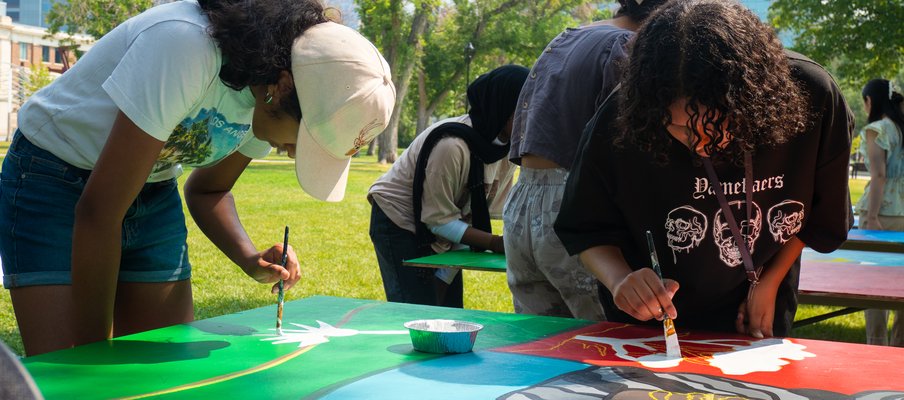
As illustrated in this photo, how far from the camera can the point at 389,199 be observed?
382cm

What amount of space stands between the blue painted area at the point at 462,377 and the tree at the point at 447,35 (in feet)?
75.9

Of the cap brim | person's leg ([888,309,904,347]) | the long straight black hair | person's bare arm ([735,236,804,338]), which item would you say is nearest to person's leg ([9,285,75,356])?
the cap brim

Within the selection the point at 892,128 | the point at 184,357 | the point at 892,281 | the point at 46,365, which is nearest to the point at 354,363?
the point at 184,357

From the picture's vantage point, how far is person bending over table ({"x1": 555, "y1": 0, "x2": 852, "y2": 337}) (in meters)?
1.73

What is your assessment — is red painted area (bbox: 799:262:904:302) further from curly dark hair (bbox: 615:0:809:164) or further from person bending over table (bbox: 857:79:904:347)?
person bending over table (bbox: 857:79:904:347)

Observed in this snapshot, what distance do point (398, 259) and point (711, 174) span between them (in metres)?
2.07

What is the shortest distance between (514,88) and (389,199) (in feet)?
2.25

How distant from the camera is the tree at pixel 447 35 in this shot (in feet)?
87.5

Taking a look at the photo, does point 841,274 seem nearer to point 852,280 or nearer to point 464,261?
point 852,280

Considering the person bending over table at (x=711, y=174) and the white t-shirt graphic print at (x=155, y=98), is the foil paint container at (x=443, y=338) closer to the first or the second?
the person bending over table at (x=711, y=174)

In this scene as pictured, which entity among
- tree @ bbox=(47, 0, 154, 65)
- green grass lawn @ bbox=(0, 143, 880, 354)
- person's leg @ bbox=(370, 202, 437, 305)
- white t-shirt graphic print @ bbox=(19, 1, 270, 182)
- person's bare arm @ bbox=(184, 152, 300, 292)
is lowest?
green grass lawn @ bbox=(0, 143, 880, 354)

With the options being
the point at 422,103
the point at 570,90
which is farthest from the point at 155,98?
the point at 422,103

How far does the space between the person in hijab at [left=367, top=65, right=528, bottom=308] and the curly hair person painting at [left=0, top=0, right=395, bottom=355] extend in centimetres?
160

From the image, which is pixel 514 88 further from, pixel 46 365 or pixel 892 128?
pixel 892 128
